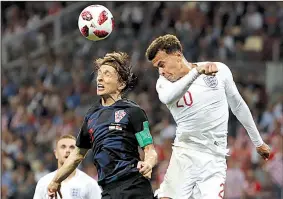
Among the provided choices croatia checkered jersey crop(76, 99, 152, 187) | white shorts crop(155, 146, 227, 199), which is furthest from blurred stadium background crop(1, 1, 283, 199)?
croatia checkered jersey crop(76, 99, 152, 187)

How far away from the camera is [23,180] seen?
57.5ft

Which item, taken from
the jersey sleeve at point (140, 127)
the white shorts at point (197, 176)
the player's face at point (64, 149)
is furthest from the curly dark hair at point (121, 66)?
the player's face at point (64, 149)

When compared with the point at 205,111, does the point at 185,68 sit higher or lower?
higher

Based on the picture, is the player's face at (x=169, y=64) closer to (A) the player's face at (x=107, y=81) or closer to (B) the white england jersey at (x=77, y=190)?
(A) the player's face at (x=107, y=81)

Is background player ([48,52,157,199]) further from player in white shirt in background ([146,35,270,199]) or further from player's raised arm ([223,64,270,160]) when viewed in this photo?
player's raised arm ([223,64,270,160])

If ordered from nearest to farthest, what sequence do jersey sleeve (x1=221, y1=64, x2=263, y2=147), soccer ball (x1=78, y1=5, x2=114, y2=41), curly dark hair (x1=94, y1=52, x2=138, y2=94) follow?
1. curly dark hair (x1=94, y1=52, x2=138, y2=94)
2. jersey sleeve (x1=221, y1=64, x2=263, y2=147)
3. soccer ball (x1=78, y1=5, x2=114, y2=41)

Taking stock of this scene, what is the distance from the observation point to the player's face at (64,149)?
1026cm

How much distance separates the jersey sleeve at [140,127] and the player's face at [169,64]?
Answer: 0.65 m

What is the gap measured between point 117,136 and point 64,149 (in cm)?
215

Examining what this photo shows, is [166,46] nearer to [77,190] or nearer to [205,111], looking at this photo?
[205,111]

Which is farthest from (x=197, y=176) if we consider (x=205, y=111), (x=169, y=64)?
(x=169, y=64)

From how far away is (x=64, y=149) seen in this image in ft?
33.8

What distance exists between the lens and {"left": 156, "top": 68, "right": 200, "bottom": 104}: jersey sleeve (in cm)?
815

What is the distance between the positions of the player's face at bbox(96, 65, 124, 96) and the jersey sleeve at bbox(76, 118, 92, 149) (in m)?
0.34
